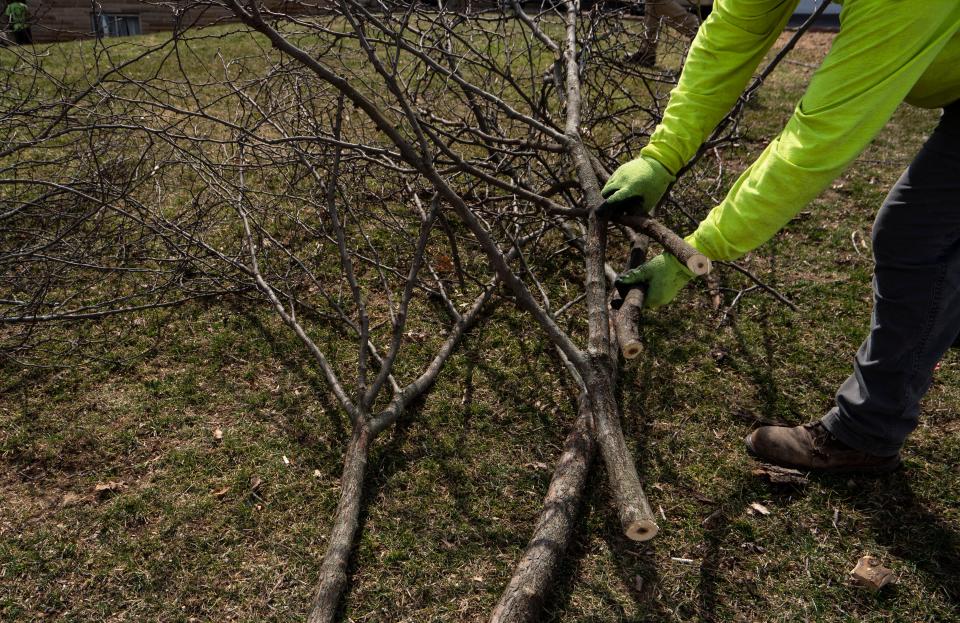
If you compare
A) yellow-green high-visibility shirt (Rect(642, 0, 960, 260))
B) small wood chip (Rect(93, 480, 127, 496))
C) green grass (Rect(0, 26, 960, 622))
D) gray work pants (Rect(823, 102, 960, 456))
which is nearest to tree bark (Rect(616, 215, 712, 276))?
yellow-green high-visibility shirt (Rect(642, 0, 960, 260))

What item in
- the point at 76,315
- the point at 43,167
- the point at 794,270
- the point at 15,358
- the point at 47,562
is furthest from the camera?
the point at 43,167

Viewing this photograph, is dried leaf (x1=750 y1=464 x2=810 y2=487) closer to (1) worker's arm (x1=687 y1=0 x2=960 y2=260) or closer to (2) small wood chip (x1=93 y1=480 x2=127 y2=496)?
(1) worker's arm (x1=687 y1=0 x2=960 y2=260)

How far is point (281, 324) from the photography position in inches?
139

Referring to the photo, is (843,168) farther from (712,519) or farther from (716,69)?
(712,519)

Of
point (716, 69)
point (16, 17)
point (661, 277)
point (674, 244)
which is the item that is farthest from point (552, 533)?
point (16, 17)

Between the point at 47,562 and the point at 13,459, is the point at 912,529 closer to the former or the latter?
the point at 47,562

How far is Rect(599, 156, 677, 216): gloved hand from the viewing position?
239 centimetres

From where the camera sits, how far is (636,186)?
2.41 metres

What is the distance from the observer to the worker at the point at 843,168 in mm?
1809

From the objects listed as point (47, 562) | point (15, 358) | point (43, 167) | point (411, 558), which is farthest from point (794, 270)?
point (43, 167)

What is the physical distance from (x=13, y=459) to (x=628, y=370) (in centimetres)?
268

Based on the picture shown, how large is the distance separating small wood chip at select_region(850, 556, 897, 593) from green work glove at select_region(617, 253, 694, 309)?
3.72 ft

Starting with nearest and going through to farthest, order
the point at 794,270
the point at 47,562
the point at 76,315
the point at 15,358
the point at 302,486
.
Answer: the point at 47,562 < the point at 302,486 < the point at 15,358 < the point at 76,315 < the point at 794,270

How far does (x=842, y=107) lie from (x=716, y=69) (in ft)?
2.06
